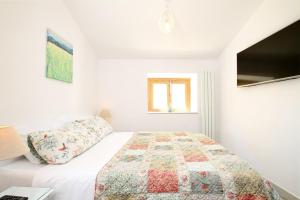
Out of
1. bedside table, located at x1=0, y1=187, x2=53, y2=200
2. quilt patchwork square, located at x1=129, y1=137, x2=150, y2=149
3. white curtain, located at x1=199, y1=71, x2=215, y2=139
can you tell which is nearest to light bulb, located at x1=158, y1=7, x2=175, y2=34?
quilt patchwork square, located at x1=129, y1=137, x2=150, y2=149

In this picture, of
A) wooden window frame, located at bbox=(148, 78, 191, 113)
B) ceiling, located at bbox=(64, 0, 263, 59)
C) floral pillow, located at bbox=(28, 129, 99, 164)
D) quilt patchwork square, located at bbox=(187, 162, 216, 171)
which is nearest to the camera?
quilt patchwork square, located at bbox=(187, 162, 216, 171)

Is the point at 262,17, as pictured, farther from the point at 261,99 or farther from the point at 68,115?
the point at 68,115

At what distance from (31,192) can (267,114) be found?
103 inches

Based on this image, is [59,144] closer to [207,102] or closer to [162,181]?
[162,181]

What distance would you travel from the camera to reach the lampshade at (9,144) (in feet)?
3.57

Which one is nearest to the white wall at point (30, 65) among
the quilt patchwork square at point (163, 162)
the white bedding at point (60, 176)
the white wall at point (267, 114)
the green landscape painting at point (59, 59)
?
the green landscape painting at point (59, 59)

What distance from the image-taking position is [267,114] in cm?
255

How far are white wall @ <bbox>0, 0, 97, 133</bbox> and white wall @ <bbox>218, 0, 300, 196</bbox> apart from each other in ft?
8.63

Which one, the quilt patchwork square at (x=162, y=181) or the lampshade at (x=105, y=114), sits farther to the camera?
the lampshade at (x=105, y=114)

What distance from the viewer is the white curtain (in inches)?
162

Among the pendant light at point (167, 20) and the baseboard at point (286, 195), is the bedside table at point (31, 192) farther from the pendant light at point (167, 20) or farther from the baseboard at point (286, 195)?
the baseboard at point (286, 195)

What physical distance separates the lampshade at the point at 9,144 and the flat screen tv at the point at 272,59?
7.91 feet

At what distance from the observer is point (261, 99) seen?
2.68 m

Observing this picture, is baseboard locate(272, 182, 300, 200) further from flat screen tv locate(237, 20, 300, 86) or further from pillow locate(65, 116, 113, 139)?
pillow locate(65, 116, 113, 139)
